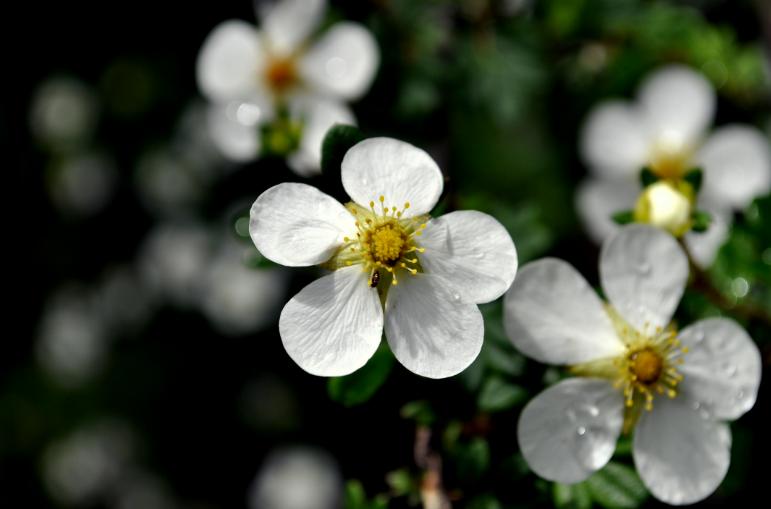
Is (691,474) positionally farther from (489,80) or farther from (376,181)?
(489,80)

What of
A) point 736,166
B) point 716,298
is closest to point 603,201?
point 736,166

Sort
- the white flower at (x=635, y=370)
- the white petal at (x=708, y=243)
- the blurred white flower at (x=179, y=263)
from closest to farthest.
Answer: the white flower at (x=635, y=370), the white petal at (x=708, y=243), the blurred white flower at (x=179, y=263)

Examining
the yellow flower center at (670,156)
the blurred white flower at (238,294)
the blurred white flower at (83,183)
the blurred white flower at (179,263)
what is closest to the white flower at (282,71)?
the yellow flower center at (670,156)

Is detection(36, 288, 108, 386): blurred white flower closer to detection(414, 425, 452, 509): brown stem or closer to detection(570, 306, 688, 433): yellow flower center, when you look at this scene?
detection(414, 425, 452, 509): brown stem

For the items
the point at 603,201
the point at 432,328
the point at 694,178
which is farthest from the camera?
the point at 603,201

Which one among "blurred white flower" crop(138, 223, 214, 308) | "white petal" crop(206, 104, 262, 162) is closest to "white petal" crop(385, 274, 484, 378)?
"white petal" crop(206, 104, 262, 162)

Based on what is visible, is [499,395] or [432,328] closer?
[432,328]

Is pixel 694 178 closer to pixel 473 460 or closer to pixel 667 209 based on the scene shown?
pixel 667 209

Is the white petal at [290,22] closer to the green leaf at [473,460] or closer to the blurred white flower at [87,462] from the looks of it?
the green leaf at [473,460]
